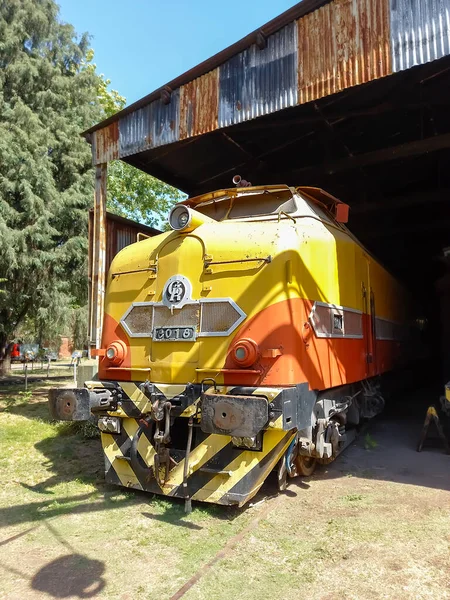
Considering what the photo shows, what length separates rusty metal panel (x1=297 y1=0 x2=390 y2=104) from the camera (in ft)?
20.2

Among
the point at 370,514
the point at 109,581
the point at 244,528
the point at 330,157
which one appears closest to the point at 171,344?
the point at 244,528

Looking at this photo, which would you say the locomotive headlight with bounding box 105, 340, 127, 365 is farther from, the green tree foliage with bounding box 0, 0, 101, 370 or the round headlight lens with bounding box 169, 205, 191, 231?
the green tree foliage with bounding box 0, 0, 101, 370

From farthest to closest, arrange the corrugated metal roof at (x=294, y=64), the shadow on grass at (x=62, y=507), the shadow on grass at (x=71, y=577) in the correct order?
1. the corrugated metal roof at (x=294, y=64)
2. the shadow on grass at (x=62, y=507)
3. the shadow on grass at (x=71, y=577)

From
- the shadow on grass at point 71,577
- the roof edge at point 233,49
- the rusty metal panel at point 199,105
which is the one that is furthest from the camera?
the rusty metal panel at point 199,105

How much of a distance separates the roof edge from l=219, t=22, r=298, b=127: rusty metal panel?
0.09 meters

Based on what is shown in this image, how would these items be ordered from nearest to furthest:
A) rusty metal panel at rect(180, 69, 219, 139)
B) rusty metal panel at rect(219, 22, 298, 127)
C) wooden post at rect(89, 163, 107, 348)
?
1. rusty metal panel at rect(219, 22, 298, 127)
2. rusty metal panel at rect(180, 69, 219, 139)
3. wooden post at rect(89, 163, 107, 348)

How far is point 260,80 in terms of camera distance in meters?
7.18

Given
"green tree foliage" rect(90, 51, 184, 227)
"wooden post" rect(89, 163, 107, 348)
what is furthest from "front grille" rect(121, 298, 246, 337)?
"green tree foliage" rect(90, 51, 184, 227)

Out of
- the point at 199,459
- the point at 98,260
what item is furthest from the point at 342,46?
the point at 199,459

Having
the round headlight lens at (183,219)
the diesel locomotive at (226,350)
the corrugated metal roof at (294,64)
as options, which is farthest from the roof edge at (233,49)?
the round headlight lens at (183,219)

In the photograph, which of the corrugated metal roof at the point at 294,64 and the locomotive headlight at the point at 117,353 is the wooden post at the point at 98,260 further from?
the locomotive headlight at the point at 117,353

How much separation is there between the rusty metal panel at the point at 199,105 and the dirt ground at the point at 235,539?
5.40m

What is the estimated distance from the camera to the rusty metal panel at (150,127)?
8039 millimetres

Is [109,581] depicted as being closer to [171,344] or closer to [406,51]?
[171,344]
